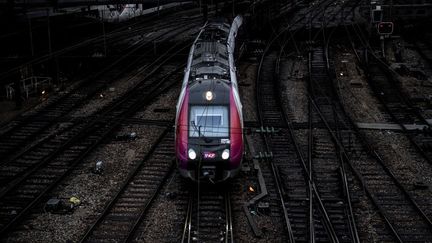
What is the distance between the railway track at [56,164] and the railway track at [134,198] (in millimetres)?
2020

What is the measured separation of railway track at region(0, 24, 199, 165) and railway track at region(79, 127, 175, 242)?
4.04m

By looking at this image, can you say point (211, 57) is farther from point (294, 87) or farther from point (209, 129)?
point (294, 87)

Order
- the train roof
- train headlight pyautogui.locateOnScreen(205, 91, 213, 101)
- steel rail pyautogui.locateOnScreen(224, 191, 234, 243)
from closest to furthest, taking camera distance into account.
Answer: steel rail pyautogui.locateOnScreen(224, 191, 234, 243) < train headlight pyautogui.locateOnScreen(205, 91, 213, 101) < the train roof

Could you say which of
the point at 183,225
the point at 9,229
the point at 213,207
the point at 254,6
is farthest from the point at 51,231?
the point at 254,6

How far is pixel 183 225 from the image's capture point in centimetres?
1413

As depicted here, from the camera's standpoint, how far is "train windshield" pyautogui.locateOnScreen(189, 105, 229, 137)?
15344 millimetres

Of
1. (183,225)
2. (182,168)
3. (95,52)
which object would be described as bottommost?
(183,225)

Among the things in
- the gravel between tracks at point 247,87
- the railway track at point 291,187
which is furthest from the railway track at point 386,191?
the gravel between tracks at point 247,87

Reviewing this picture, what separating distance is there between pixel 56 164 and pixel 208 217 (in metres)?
5.94

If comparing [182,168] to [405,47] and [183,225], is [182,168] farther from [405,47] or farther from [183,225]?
[405,47]

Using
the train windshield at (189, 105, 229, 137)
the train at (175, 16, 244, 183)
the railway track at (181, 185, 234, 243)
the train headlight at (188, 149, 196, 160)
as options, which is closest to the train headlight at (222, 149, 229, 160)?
the train at (175, 16, 244, 183)

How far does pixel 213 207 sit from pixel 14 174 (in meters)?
6.40

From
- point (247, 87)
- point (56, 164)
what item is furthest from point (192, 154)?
point (247, 87)

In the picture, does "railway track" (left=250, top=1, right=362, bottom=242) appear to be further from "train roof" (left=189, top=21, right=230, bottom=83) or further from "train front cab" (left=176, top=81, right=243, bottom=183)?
"train roof" (left=189, top=21, right=230, bottom=83)
